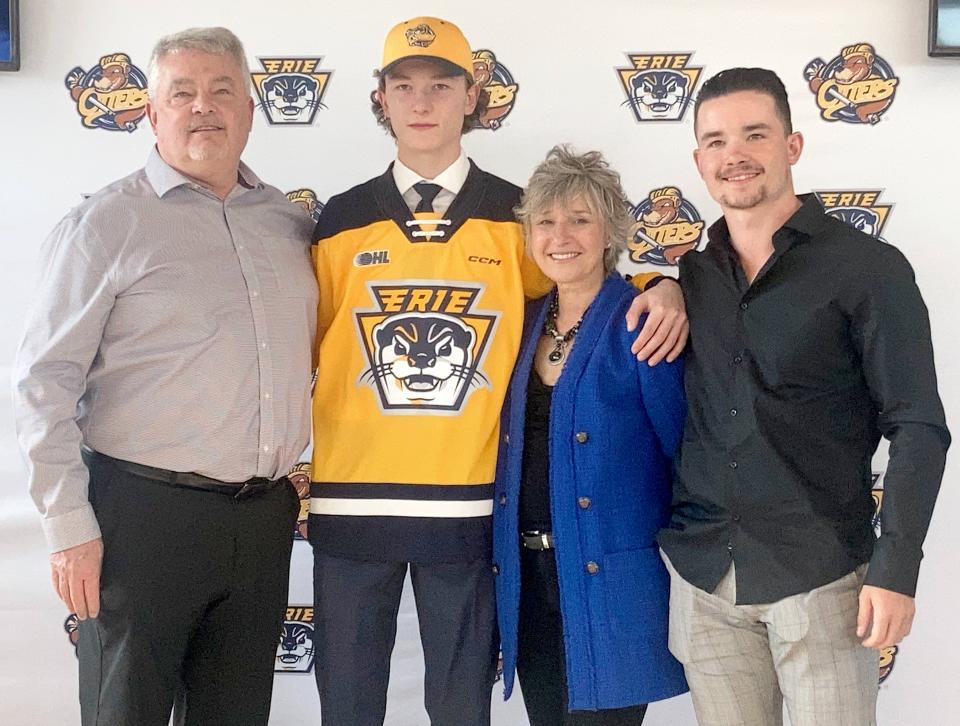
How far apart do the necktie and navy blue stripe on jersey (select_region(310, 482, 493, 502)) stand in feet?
1.79

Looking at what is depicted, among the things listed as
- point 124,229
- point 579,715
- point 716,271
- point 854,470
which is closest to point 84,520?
point 124,229

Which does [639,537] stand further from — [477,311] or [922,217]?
[922,217]

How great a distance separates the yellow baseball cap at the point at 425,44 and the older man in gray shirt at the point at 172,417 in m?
0.31

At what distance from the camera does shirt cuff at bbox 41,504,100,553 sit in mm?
1399

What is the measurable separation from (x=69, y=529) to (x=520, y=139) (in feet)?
4.59

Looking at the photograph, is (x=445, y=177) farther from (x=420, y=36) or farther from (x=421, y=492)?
(x=421, y=492)

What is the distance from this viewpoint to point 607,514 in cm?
152

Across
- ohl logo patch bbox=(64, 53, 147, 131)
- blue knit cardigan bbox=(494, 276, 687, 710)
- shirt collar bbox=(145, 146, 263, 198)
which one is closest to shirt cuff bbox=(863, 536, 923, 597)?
blue knit cardigan bbox=(494, 276, 687, 710)

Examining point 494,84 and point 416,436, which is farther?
point 494,84

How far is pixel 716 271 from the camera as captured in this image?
4.82 feet

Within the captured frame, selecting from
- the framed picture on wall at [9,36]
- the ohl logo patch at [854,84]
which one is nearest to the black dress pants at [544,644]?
the ohl logo patch at [854,84]

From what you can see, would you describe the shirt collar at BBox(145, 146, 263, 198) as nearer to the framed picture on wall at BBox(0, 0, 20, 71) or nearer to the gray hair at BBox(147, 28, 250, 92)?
the gray hair at BBox(147, 28, 250, 92)

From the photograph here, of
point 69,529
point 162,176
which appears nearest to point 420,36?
point 162,176

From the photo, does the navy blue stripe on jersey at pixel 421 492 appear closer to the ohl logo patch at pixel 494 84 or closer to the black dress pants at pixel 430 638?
the black dress pants at pixel 430 638
